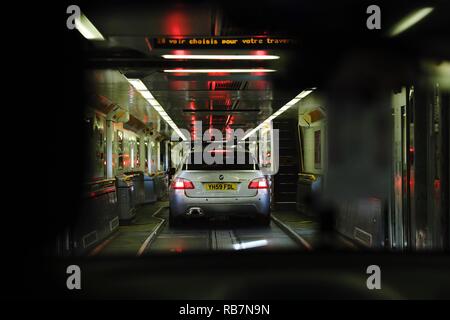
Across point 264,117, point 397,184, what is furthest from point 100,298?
point 264,117

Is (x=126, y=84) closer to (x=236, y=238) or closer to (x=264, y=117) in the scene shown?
(x=236, y=238)

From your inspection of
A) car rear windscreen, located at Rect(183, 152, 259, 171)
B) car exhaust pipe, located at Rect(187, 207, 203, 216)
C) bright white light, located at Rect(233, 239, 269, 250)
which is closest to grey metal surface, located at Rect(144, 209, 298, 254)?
bright white light, located at Rect(233, 239, 269, 250)

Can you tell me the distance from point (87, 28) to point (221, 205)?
206 inches

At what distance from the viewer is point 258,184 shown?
11156 millimetres

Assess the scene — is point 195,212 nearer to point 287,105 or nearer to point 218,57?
point 218,57

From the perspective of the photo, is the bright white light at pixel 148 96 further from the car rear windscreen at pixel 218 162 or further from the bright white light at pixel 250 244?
the bright white light at pixel 250 244

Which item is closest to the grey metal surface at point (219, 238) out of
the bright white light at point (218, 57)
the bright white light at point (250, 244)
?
the bright white light at point (250, 244)

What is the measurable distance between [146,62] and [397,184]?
4.06 meters

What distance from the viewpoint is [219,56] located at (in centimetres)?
812

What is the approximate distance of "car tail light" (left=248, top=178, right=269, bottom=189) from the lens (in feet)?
36.5

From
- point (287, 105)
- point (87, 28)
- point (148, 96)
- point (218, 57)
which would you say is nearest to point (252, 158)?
point (148, 96)

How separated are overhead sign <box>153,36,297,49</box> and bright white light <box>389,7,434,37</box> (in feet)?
4.08

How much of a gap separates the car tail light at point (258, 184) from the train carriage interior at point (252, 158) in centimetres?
15
